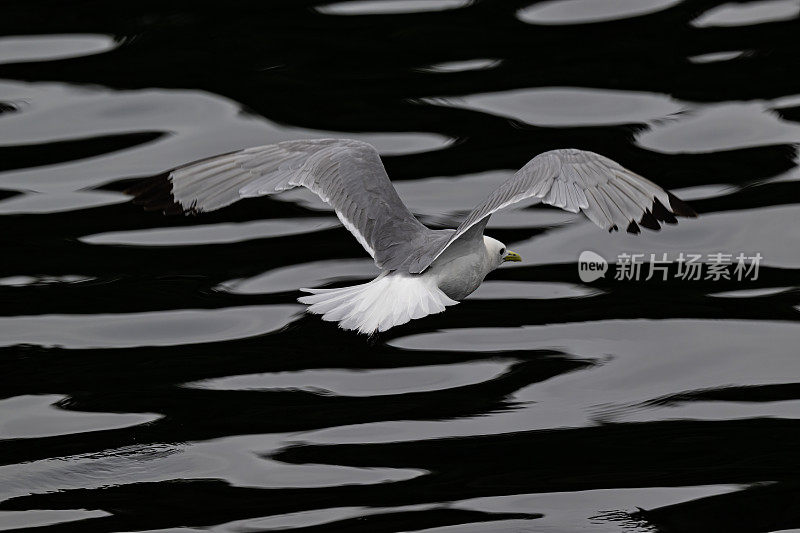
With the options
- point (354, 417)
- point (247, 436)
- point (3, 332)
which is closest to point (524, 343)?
point (354, 417)

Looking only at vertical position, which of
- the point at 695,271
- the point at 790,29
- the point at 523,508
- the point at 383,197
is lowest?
the point at 523,508

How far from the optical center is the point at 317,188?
919 centimetres

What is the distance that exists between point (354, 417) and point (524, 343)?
59.2 inches

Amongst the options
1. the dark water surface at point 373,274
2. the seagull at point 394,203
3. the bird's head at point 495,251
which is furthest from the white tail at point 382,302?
the dark water surface at point 373,274

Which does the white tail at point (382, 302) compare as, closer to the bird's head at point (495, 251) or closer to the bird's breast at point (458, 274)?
the bird's breast at point (458, 274)

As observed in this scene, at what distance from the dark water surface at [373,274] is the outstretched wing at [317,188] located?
1.29 meters

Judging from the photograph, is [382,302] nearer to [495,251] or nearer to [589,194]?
[495,251]

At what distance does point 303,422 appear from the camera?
9.57 meters

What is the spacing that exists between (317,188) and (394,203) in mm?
472

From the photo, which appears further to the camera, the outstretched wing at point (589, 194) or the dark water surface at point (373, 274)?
the dark water surface at point (373, 274)

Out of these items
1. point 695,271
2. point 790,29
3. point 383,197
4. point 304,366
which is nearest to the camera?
point 383,197

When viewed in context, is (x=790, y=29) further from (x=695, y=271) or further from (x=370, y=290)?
(x=370, y=290)

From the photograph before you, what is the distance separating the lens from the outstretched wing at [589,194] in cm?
750

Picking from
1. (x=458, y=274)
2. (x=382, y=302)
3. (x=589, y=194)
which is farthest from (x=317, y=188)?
(x=589, y=194)
